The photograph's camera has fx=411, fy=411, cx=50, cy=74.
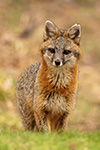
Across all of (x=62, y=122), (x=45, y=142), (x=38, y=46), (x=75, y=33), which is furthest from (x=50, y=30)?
(x=38, y=46)

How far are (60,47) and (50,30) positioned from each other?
0.56 metres

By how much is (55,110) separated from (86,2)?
25.0 metres

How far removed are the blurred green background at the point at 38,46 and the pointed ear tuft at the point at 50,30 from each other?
3.31 m

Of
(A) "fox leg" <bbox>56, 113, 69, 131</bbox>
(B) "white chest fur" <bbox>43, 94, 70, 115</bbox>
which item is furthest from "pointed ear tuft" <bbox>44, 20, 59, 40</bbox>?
(A) "fox leg" <bbox>56, 113, 69, 131</bbox>

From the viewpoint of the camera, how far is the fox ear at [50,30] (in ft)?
29.2

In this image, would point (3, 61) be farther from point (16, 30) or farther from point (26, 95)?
point (26, 95)

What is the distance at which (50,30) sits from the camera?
8930mm

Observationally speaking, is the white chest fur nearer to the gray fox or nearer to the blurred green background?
the gray fox

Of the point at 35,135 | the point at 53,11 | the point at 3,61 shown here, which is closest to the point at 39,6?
the point at 53,11

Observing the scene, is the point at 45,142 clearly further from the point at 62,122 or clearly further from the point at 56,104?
the point at 62,122

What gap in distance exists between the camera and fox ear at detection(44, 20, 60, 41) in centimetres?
889

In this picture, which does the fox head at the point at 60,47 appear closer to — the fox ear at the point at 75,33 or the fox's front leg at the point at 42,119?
the fox ear at the point at 75,33

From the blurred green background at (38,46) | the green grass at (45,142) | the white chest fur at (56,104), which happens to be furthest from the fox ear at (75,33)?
Result: the blurred green background at (38,46)

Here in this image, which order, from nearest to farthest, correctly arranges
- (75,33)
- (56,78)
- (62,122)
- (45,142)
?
(45,142) < (56,78) < (75,33) < (62,122)
